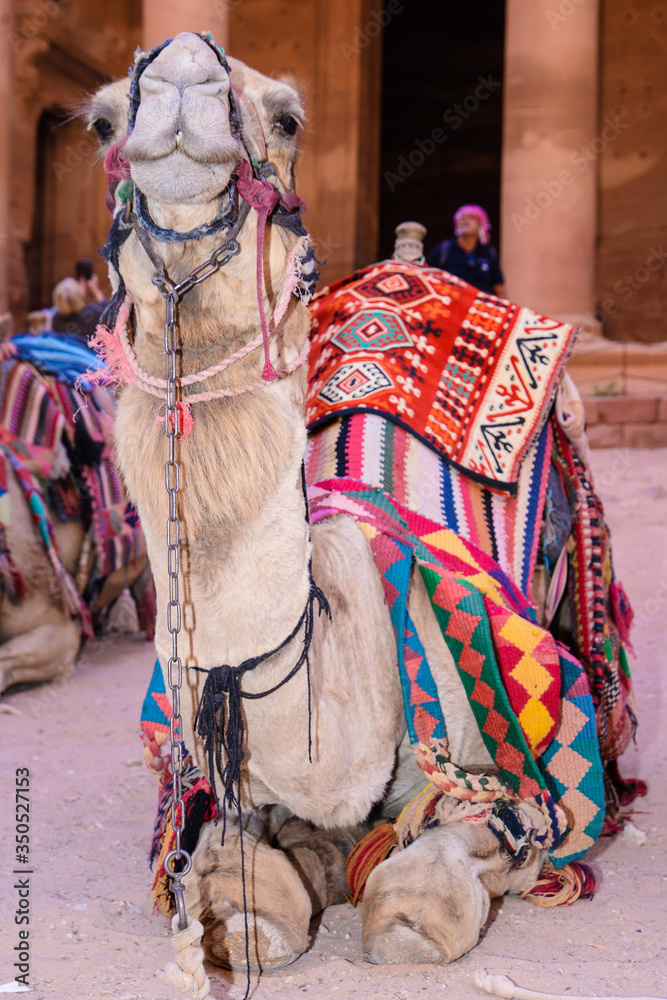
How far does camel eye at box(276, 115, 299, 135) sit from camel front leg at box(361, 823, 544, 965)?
1525mm

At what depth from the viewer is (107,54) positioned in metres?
16.1

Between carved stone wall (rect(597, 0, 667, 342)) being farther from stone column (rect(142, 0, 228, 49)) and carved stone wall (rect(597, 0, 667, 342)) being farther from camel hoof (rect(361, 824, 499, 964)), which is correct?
camel hoof (rect(361, 824, 499, 964))

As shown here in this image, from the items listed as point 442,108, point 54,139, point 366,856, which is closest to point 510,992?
point 366,856

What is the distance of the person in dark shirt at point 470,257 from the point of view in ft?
27.3

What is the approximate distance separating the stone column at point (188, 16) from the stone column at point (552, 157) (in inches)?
119

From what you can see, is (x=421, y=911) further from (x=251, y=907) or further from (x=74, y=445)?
(x=74, y=445)

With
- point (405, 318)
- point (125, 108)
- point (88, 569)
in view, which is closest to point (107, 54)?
point (88, 569)

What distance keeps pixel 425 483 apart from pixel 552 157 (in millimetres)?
8244

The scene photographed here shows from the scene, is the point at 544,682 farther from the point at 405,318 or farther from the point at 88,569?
the point at 88,569

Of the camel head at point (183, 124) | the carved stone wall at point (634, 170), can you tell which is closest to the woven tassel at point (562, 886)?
the camel head at point (183, 124)

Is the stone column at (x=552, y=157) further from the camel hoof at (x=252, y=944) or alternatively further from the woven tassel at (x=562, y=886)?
the camel hoof at (x=252, y=944)

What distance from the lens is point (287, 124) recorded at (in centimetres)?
219

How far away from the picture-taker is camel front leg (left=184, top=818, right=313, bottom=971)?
2.19m

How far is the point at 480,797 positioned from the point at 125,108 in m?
1.67
